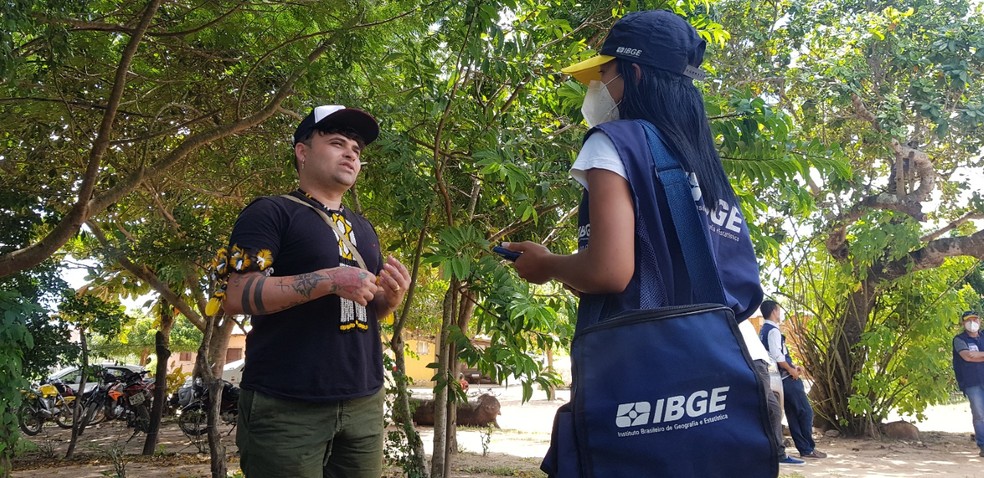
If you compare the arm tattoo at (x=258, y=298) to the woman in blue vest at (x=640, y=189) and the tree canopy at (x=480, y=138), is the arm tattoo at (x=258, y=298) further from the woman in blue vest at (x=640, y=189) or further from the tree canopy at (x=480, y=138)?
the tree canopy at (x=480, y=138)

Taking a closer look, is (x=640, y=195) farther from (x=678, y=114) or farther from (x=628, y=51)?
(x=628, y=51)

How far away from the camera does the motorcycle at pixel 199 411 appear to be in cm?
1085

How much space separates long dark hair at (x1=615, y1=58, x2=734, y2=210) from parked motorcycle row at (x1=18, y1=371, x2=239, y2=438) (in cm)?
1048

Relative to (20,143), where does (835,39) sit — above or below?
above

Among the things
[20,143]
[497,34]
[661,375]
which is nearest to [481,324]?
[497,34]

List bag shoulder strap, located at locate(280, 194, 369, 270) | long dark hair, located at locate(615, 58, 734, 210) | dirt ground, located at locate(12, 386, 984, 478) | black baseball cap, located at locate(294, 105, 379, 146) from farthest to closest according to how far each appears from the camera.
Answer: dirt ground, located at locate(12, 386, 984, 478)
black baseball cap, located at locate(294, 105, 379, 146)
bag shoulder strap, located at locate(280, 194, 369, 270)
long dark hair, located at locate(615, 58, 734, 210)

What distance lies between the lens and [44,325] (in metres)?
7.87

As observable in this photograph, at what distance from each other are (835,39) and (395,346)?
8.47 metres

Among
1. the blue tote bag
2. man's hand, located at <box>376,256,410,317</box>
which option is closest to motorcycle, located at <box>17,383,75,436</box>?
man's hand, located at <box>376,256,410,317</box>

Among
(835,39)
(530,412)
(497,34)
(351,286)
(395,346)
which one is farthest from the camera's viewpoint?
(530,412)

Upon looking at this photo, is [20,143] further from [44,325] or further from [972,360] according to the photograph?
[972,360]

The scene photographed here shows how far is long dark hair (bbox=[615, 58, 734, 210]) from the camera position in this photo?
5.62ft

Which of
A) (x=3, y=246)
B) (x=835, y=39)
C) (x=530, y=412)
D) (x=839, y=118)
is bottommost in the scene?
(x=530, y=412)

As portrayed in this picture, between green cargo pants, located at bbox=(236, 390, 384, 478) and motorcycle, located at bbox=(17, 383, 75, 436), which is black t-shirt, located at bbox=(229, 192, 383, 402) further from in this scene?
motorcycle, located at bbox=(17, 383, 75, 436)
